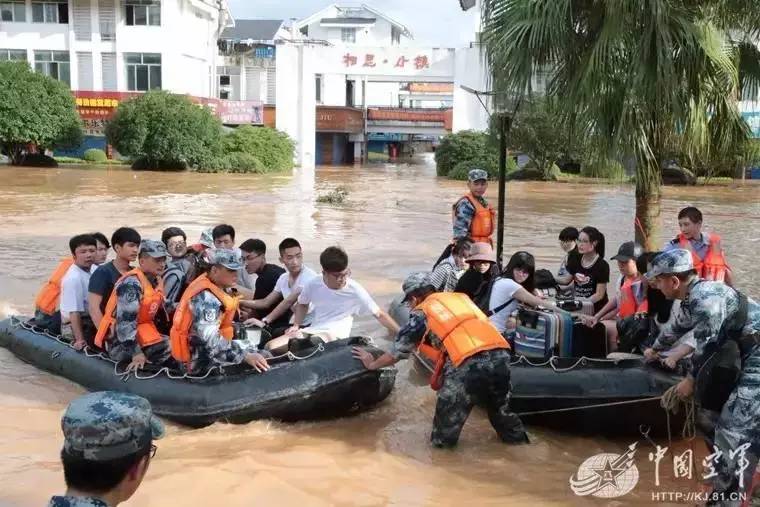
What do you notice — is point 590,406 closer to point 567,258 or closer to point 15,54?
point 567,258

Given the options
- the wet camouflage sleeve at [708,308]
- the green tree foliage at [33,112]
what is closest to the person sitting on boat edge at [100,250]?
the wet camouflage sleeve at [708,308]

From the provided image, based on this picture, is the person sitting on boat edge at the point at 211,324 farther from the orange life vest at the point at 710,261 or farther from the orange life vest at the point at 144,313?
the orange life vest at the point at 710,261

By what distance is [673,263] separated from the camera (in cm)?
405

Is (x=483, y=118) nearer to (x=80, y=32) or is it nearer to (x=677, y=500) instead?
(x=80, y=32)

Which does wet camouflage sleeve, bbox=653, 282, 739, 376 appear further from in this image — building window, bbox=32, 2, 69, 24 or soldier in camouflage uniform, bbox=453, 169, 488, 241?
building window, bbox=32, 2, 69, 24

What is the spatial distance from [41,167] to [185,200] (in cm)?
1489

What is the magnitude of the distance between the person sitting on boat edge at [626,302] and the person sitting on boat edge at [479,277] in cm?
78

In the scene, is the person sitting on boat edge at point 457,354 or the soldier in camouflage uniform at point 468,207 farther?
the soldier in camouflage uniform at point 468,207

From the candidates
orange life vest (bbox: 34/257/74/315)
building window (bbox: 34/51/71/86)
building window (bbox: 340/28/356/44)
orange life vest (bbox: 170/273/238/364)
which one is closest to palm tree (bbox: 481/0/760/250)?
orange life vest (bbox: 170/273/238/364)

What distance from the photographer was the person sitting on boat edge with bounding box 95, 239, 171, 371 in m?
5.66

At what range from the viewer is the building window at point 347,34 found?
59281mm

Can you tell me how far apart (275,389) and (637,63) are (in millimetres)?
3879

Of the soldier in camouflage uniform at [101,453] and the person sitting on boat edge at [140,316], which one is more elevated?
the soldier in camouflage uniform at [101,453]

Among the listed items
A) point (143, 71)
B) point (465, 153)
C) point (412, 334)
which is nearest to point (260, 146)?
point (143, 71)
